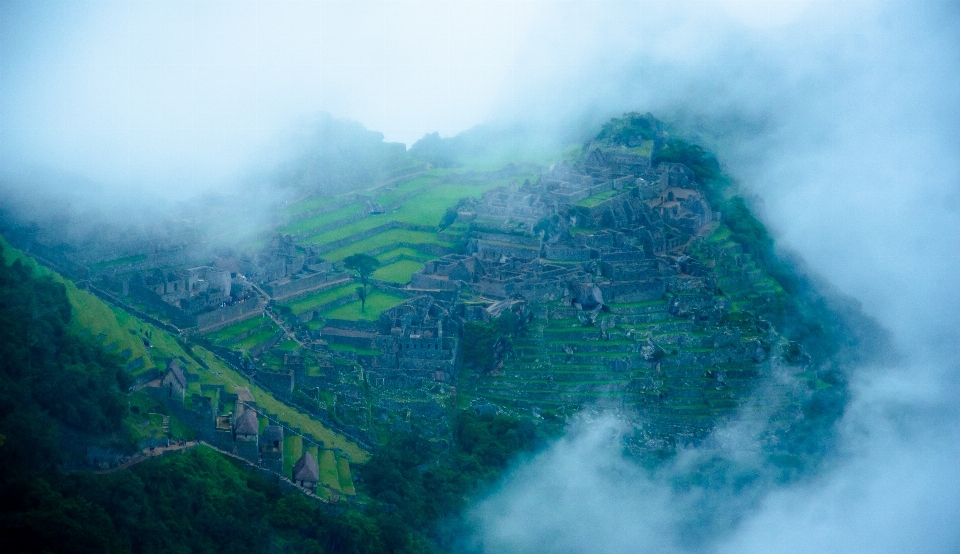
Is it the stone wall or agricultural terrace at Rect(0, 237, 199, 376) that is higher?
the stone wall

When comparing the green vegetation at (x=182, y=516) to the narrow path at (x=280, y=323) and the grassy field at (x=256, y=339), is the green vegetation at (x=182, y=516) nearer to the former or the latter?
the grassy field at (x=256, y=339)

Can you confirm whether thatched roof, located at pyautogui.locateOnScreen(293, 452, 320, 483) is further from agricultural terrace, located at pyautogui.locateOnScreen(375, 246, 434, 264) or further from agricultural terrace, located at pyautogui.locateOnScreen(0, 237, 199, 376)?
agricultural terrace, located at pyautogui.locateOnScreen(375, 246, 434, 264)

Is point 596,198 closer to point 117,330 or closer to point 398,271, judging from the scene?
point 398,271

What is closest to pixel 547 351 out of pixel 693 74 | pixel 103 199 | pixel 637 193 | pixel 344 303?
pixel 344 303

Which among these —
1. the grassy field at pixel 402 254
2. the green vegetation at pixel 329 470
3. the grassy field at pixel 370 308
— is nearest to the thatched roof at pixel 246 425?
the green vegetation at pixel 329 470

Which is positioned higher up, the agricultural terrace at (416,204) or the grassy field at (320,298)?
the agricultural terrace at (416,204)

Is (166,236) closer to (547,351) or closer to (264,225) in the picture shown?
(264,225)

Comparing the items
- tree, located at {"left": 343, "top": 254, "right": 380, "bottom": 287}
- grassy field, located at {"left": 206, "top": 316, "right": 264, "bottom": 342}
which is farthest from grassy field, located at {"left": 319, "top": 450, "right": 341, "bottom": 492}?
tree, located at {"left": 343, "top": 254, "right": 380, "bottom": 287}
